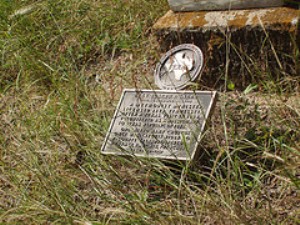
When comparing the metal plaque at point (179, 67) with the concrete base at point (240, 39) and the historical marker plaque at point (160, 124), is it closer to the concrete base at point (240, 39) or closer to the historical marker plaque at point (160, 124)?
the concrete base at point (240, 39)

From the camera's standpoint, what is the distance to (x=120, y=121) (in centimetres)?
353

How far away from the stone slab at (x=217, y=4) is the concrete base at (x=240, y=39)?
0.03m

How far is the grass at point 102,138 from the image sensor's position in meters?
2.95

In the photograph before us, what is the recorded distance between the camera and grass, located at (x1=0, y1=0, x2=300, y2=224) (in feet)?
9.68

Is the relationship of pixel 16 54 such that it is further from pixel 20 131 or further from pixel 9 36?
pixel 20 131

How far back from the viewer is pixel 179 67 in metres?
3.75

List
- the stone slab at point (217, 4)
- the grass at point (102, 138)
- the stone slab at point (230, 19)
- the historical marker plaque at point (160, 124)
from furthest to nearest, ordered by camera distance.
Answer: the stone slab at point (217, 4) → the stone slab at point (230, 19) → the historical marker plaque at point (160, 124) → the grass at point (102, 138)

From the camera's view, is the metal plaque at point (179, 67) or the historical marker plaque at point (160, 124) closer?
the historical marker plaque at point (160, 124)

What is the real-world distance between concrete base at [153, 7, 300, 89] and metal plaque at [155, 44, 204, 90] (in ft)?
0.25

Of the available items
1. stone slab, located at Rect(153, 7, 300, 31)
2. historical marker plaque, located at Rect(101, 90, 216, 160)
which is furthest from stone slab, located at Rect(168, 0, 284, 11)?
historical marker plaque, located at Rect(101, 90, 216, 160)

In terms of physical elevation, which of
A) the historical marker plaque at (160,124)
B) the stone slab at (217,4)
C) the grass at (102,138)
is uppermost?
the stone slab at (217,4)

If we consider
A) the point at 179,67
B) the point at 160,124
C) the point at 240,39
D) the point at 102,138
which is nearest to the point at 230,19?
the point at 240,39

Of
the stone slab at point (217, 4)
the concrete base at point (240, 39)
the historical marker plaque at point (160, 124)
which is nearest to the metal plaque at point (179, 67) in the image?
the concrete base at point (240, 39)

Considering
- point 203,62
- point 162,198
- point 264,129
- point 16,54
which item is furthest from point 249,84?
point 16,54
